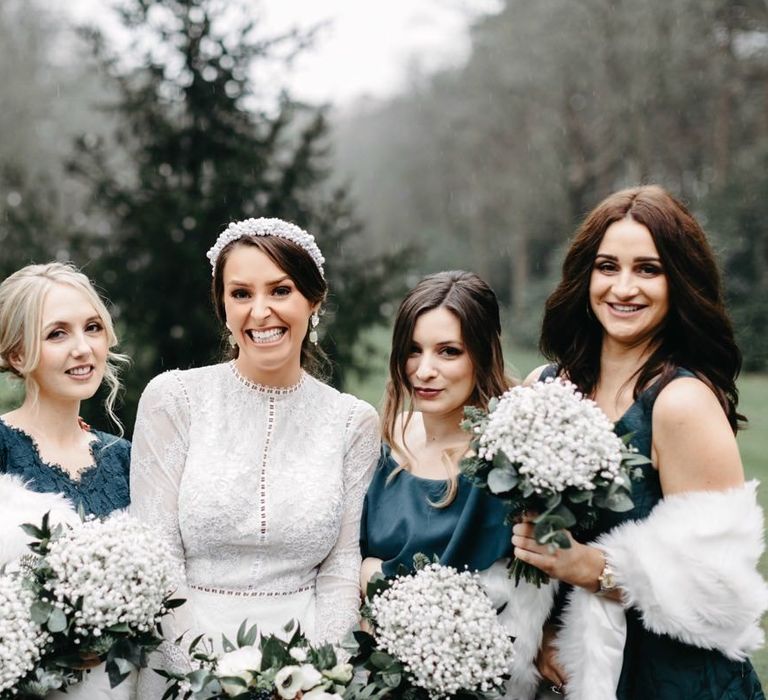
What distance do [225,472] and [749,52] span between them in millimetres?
25616

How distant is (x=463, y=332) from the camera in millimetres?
3773

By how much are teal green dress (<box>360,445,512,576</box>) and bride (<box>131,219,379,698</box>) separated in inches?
3.8

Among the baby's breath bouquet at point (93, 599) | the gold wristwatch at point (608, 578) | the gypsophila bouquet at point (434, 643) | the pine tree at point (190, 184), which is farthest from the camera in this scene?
the pine tree at point (190, 184)

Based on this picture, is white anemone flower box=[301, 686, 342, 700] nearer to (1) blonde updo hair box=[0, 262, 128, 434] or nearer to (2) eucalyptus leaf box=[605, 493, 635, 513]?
(2) eucalyptus leaf box=[605, 493, 635, 513]

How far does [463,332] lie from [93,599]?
1777 mm

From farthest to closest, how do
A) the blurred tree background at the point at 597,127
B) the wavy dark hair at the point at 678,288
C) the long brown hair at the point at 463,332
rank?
the blurred tree background at the point at 597,127 < the long brown hair at the point at 463,332 < the wavy dark hair at the point at 678,288

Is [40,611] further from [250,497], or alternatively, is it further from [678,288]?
[678,288]

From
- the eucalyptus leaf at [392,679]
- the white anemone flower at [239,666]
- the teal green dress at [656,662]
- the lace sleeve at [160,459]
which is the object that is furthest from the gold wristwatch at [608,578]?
the lace sleeve at [160,459]

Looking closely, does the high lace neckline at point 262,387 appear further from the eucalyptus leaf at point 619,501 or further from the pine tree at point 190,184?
the pine tree at point 190,184

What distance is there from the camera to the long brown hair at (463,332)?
379 cm

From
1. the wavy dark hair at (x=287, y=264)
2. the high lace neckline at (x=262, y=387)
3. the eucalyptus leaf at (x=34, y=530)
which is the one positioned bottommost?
the eucalyptus leaf at (x=34, y=530)

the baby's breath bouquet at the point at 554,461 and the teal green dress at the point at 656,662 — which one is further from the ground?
the baby's breath bouquet at the point at 554,461

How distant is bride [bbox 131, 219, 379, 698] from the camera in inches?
144

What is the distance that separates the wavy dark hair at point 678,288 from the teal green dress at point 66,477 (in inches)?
83.0
